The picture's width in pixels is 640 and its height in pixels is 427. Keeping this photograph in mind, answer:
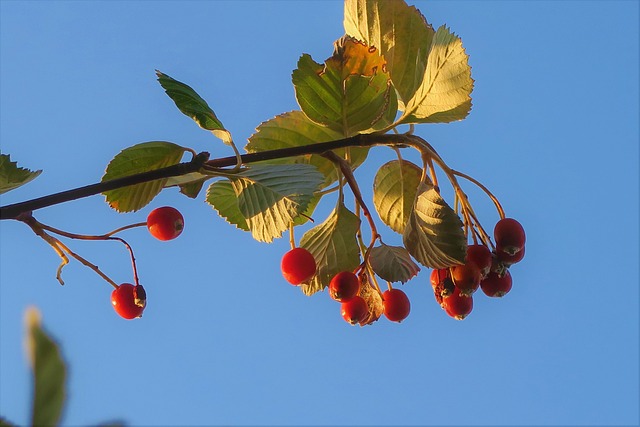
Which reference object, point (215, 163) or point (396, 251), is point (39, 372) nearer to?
point (215, 163)

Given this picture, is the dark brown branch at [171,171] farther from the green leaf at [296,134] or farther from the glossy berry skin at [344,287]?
the glossy berry skin at [344,287]

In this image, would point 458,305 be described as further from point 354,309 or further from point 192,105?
point 192,105

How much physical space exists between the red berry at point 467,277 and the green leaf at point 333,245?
390 mm

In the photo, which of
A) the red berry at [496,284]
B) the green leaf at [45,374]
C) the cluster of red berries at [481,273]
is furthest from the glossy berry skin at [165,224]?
the green leaf at [45,374]

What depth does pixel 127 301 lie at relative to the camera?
2.43m

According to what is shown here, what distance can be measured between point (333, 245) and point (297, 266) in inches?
8.4

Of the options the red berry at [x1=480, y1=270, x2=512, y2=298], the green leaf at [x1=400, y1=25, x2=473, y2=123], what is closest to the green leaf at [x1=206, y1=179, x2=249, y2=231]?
the green leaf at [x1=400, y1=25, x2=473, y2=123]

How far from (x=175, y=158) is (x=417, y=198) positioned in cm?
80

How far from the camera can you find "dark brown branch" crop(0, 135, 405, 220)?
5.34 feet

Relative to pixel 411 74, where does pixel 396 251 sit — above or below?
below

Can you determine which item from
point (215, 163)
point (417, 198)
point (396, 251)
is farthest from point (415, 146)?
point (215, 163)

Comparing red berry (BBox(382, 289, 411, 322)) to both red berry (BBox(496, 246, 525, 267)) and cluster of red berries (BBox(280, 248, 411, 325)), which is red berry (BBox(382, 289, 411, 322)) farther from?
red berry (BBox(496, 246, 525, 267))

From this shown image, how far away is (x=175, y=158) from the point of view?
2389 mm

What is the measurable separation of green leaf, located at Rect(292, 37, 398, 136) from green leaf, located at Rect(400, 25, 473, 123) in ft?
0.42
